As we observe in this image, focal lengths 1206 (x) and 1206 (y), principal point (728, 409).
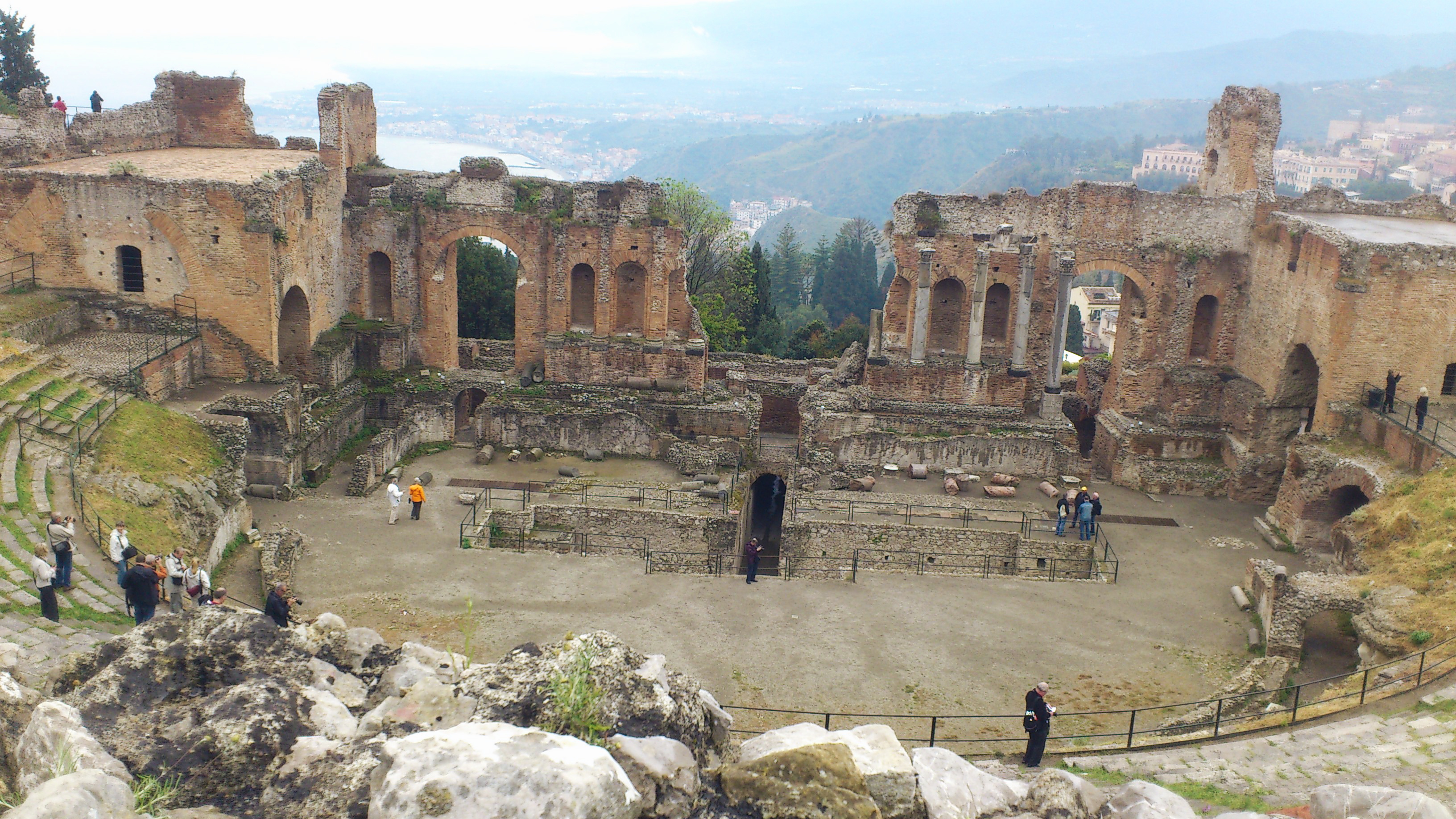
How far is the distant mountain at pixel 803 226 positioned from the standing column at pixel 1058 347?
118 m

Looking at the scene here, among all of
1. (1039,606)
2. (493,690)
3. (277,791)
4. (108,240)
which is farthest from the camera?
(108,240)

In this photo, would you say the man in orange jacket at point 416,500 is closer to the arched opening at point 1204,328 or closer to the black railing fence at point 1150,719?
the black railing fence at point 1150,719

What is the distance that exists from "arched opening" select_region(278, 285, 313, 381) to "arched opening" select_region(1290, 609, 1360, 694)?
22.7 metres

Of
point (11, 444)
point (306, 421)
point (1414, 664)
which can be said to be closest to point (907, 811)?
point (1414, 664)

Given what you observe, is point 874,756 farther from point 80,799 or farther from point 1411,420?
point 1411,420

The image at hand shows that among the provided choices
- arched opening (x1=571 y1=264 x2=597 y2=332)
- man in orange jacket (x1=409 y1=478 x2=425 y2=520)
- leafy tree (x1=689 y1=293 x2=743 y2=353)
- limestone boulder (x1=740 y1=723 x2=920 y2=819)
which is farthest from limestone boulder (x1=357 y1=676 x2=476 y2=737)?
leafy tree (x1=689 y1=293 x2=743 y2=353)

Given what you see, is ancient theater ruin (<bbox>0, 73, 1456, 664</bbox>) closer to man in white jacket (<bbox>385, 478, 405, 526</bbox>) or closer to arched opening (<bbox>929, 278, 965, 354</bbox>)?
arched opening (<bbox>929, 278, 965, 354</bbox>)

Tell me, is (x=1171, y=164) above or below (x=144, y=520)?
above

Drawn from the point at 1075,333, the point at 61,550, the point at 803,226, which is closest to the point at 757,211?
the point at 803,226

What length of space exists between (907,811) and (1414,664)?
37.6 ft

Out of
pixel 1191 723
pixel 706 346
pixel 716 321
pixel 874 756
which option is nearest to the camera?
pixel 874 756

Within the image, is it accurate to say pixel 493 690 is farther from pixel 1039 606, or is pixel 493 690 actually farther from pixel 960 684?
pixel 1039 606

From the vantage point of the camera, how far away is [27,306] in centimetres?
2605

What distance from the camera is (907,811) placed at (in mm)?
10406
